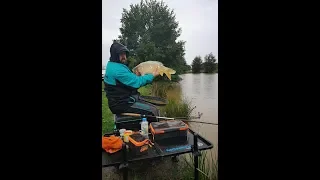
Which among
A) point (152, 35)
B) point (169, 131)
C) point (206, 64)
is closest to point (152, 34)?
point (152, 35)

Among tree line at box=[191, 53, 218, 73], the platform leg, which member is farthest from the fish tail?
the platform leg

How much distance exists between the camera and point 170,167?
5.27ft

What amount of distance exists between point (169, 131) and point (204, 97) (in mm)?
348

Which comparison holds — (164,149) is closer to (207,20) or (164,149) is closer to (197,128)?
(197,128)

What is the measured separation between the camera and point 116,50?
4.91 feet

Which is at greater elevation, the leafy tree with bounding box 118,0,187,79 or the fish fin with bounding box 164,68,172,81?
the leafy tree with bounding box 118,0,187,79

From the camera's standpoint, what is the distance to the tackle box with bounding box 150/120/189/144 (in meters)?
1.58

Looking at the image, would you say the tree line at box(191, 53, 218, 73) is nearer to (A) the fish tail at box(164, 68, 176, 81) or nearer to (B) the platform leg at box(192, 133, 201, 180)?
(A) the fish tail at box(164, 68, 176, 81)

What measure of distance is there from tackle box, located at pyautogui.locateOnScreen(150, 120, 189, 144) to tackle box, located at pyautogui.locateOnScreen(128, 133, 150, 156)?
0.10 meters

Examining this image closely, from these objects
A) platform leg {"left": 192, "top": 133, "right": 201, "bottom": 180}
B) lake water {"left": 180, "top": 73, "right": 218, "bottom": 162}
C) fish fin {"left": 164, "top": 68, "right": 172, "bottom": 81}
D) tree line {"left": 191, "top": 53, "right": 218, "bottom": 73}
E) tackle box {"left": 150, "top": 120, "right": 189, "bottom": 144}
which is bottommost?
platform leg {"left": 192, "top": 133, "right": 201, "bottom": 180}
